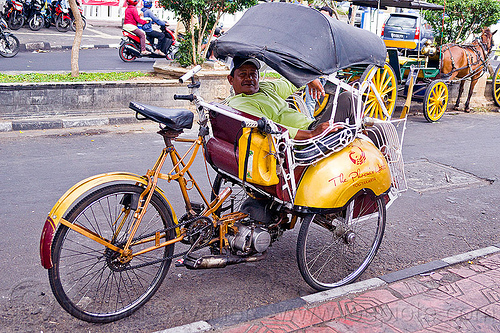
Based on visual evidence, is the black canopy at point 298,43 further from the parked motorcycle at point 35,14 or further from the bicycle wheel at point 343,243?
the parked motorcycle at point 35,14

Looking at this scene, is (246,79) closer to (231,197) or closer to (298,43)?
(298,43)

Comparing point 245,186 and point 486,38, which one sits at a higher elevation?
point 486,38

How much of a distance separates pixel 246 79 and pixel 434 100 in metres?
7.54

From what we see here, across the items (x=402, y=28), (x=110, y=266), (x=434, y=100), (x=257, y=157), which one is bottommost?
(x=110, y=266)

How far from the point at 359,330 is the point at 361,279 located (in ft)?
2.64

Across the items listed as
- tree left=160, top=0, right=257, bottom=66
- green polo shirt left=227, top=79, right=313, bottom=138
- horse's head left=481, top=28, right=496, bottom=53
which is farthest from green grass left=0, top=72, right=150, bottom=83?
horse's head left=481, top=28, right=496, bottom=53

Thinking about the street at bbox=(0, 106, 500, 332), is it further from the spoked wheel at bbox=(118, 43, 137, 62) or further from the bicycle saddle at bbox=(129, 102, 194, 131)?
the spoked wheel at bbox=(118, 43, 137, 62)

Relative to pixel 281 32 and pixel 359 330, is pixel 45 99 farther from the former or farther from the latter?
pixel 359 330

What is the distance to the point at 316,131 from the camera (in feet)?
11.6

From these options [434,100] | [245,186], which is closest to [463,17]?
[434,100]

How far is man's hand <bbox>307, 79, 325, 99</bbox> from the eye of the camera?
12.5ft

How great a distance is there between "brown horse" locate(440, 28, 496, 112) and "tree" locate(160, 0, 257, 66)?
4174mm

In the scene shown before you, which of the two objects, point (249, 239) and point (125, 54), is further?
point (125, 54)

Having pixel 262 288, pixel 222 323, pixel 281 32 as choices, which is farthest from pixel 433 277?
pixel 281 32
